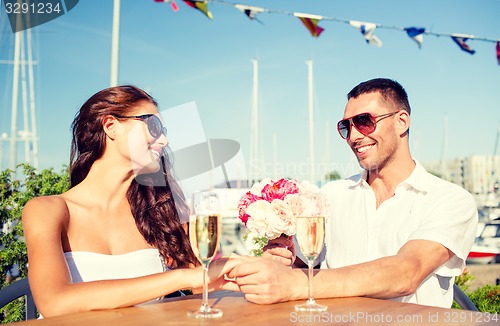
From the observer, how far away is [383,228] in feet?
9.55

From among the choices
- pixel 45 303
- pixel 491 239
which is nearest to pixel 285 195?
pixel 45 303

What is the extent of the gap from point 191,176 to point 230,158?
0.68 meters

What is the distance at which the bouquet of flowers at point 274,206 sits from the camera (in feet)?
6.71

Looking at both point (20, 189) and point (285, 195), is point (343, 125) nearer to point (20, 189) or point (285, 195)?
point (285, 195)

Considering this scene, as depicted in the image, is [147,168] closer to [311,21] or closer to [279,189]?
[279,189]

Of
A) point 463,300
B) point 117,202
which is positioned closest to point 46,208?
point 117,202

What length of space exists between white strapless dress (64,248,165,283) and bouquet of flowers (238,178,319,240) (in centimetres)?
90

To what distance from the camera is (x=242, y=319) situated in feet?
5.23

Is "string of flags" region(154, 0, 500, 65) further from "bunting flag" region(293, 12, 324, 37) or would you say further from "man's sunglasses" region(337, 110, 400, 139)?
"man's sunglasses" region(337, 110, 400, 139)

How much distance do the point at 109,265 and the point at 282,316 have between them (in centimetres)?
136

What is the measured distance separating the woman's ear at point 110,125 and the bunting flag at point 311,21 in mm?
6545

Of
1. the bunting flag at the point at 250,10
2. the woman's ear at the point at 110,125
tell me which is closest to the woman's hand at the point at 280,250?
the woman's ear at the point at 110,125

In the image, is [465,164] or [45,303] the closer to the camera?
[45,303]

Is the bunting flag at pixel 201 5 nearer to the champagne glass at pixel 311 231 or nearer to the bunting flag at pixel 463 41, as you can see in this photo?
the bunting flag at pixel 463 41
